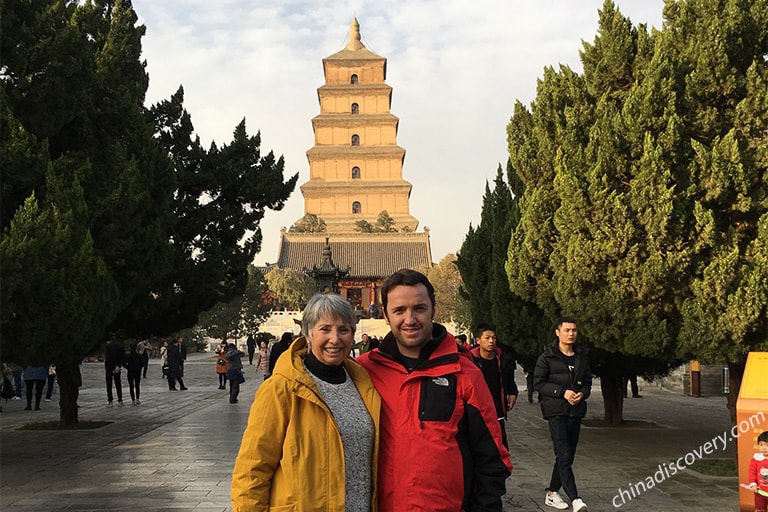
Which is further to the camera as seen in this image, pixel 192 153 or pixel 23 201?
pixel 192 153

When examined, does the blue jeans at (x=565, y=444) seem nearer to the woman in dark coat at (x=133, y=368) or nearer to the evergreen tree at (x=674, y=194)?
the evergreen tree at (x=674, y=194)

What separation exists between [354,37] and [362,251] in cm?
1705

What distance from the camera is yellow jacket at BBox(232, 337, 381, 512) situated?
8.84 ft

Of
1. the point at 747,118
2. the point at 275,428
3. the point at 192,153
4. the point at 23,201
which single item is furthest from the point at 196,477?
the point at 192,153

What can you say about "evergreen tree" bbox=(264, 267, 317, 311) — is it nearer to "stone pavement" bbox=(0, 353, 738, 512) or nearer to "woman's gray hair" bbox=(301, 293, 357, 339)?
"stone pavement" bbox=(0, 353, 738, 512)

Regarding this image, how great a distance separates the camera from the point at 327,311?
113 inches

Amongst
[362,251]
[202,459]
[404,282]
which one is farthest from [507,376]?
[362,251]

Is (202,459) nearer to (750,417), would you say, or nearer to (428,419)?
(750,417)

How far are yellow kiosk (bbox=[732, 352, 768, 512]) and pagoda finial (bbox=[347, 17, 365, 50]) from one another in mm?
57807

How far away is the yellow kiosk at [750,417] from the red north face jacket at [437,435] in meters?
3.81

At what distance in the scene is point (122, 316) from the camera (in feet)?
44.5

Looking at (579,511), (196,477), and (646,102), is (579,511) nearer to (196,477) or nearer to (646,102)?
(196,477)

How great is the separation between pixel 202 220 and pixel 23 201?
558cm

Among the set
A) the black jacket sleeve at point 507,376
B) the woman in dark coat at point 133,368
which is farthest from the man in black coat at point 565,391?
the woman in dark coat at point 133,368
